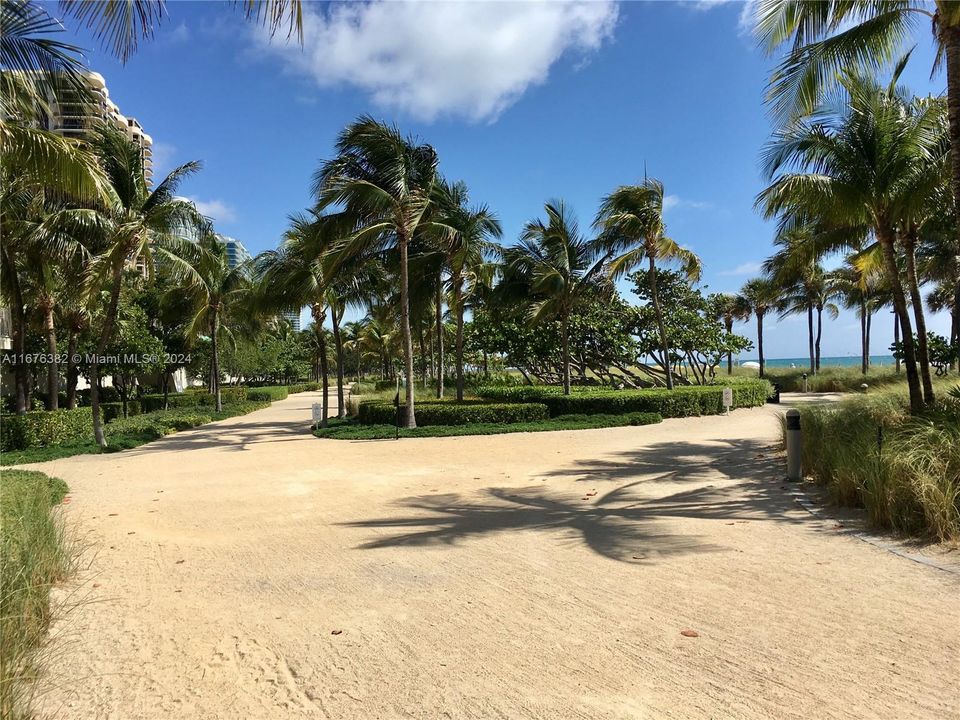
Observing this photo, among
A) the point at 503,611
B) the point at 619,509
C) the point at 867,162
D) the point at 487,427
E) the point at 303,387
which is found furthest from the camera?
the point at 303,387

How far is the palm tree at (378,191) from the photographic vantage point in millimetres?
14570

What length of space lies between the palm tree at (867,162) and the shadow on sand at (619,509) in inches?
176

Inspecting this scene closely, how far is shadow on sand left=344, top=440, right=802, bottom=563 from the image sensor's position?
18.2ft

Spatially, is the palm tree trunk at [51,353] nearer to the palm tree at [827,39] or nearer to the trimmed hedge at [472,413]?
the trimmed hedge at [472,413]

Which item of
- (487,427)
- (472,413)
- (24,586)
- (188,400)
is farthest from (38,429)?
(188,400)

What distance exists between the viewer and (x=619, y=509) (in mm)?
6746

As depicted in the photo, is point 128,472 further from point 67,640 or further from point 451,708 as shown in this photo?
point 451,708

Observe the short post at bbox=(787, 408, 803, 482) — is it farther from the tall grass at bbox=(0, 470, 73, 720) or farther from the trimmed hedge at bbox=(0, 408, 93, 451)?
the trimmed hedge at bbox=(0, 408, 93, 451)

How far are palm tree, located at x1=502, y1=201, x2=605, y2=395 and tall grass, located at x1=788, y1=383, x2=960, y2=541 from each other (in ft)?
38.8

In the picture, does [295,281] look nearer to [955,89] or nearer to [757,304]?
[955,89]

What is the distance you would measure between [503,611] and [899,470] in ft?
14.5

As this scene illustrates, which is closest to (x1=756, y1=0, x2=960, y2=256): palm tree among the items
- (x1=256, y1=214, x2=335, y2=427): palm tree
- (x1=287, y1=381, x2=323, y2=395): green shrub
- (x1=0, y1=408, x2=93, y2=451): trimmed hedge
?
(x1=256, y1=214, x2=335, y2=427): palm tree

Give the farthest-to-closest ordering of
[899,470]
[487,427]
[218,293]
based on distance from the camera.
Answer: [218,293]
[487,427]
[899,470]

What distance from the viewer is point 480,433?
15180mm
